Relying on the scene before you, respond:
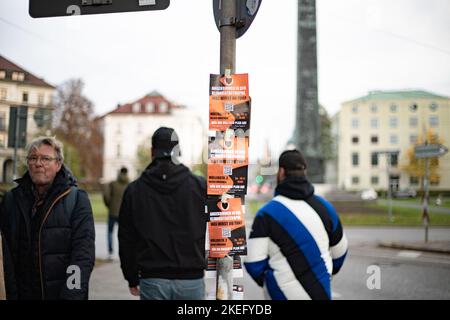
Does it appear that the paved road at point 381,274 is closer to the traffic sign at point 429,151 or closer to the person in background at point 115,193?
the person in background at point 115,193


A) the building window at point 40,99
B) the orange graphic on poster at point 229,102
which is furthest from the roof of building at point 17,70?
the orange graphic on poster at point 229,102

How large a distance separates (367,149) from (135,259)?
9239 mm

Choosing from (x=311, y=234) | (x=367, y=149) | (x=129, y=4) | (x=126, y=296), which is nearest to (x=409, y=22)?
(x=311, y=234)

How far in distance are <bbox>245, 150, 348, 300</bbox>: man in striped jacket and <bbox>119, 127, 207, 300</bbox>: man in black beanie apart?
15.1 inches

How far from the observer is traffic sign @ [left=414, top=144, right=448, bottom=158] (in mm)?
8352

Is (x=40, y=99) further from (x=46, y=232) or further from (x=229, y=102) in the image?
(x=229, y=102)

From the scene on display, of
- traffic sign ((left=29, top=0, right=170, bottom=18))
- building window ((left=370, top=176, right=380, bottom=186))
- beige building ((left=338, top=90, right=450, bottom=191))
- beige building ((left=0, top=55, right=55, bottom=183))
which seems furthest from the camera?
building window ((left=370, top=176, right=380, bottom=186))

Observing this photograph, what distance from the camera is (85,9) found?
2.25 metres

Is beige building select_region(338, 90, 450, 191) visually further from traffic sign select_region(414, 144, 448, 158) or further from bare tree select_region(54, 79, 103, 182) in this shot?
bare tree select_region(54, 79, 103, 182)

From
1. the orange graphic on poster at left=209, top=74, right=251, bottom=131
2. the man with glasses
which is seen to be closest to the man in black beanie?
the man with glasses

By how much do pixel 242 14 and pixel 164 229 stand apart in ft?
4.21

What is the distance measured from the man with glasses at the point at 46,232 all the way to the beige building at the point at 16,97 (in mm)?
1221

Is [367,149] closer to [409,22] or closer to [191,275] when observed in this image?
[409,22]

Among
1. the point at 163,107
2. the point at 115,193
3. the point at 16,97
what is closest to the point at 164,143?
the point at 16,97
